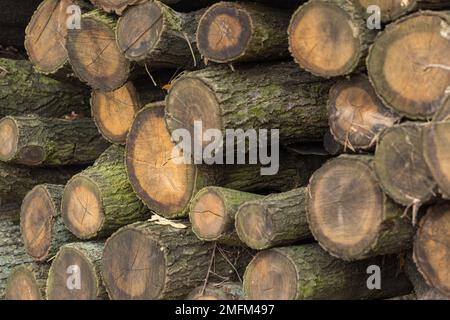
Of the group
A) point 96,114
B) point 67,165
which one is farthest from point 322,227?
point 67,165

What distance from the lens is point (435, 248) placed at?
3404mm

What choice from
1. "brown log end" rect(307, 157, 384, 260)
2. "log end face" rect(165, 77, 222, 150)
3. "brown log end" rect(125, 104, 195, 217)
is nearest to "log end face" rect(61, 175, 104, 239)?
"brown log end" rect(125, 104, 195, 217)

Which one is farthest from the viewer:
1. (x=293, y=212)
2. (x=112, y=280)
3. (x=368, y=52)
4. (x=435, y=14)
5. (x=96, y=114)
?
(x=96, y=114)

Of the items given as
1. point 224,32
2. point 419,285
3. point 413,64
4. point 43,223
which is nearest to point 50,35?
point 43,223

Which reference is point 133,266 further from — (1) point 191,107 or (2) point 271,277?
(1) point 191,107

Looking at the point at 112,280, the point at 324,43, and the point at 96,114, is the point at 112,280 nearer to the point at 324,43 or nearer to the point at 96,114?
the point at 96,114

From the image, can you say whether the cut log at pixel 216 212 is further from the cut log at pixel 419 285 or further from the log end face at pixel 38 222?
the log end face at pixel 38 222

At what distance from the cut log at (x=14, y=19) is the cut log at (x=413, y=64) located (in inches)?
104

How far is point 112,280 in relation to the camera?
4184 millimetres

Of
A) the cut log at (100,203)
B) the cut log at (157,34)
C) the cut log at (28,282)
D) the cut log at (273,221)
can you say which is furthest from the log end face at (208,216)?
the cut log at (28,282)

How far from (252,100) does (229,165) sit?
45 cm

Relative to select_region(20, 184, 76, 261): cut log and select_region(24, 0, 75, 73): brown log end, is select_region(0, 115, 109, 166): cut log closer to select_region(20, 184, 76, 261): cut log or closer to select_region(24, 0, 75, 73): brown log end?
select_region(20, 184, 76, 261): cut log
